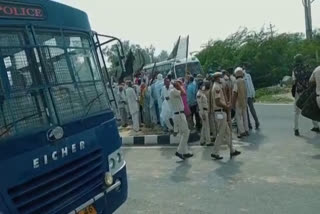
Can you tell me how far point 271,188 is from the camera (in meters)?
6.54

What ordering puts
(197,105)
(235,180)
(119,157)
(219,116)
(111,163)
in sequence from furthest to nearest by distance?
(197,105), (219,116), (235,180), (119,157), (111,163)

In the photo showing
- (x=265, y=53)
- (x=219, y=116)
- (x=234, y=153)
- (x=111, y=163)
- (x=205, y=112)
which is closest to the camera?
(x=111, y=163)

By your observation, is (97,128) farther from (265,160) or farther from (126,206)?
(265,160)

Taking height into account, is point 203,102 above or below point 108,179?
below

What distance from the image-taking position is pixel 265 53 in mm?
26953

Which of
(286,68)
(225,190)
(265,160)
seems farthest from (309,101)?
(286,68)

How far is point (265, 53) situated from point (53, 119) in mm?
24153

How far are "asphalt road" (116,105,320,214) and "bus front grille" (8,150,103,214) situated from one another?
174 centimetres

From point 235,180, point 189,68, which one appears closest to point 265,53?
point 189,68

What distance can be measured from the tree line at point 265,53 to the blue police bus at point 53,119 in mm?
20466

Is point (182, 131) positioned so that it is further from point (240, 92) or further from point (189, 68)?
point (189, 68)

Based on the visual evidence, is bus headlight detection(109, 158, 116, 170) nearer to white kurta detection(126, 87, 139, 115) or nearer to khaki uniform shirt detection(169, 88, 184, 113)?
khaki uniform shirt detection(169, 88, 184, 113)

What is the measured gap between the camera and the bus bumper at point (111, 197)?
4.38 metres

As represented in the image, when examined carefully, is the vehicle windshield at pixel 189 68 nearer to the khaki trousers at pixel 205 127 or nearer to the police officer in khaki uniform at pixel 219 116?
the khaki trousers at pixel 205 127
